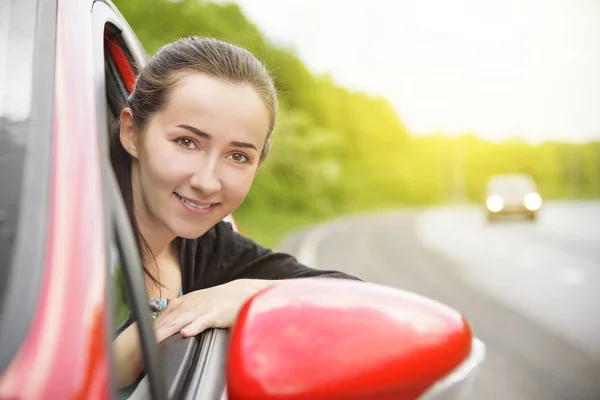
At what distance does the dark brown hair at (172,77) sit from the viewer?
1.30 m

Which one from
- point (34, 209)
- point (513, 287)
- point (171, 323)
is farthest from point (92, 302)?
point (513, 287)

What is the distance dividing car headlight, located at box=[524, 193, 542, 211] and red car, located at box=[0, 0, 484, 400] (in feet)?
79.8

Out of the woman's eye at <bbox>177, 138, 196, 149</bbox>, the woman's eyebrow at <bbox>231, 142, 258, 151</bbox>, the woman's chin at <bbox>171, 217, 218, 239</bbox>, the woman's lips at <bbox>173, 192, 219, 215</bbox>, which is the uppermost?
the woman's eye at <bbox>177, 138, 196, 149</bbox>

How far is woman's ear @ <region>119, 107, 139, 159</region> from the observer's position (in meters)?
1.33

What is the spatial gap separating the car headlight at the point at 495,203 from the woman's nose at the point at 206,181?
78.2 ft

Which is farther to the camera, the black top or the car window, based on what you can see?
the black top

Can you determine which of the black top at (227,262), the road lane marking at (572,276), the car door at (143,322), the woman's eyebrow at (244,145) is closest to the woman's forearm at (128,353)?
the car door at (143,322)

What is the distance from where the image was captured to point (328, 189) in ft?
130

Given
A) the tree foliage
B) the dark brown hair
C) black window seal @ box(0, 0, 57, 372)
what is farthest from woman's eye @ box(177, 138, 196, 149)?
the tree foliage

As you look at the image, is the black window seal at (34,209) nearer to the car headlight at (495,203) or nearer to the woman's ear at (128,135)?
the woman's ear at (128,135)

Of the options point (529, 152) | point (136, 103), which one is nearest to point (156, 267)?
point (136, 103)

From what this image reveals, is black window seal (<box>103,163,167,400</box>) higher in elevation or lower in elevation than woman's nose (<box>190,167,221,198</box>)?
lower

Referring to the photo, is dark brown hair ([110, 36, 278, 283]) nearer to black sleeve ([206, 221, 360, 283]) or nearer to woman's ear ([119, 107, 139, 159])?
woman's ear ([119, 107, 139, 159])

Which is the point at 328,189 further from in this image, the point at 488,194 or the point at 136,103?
the point at 136,103
